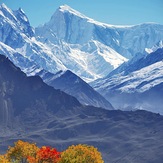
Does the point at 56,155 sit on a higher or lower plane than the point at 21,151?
lower

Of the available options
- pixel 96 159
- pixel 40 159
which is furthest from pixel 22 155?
pixel 96 159

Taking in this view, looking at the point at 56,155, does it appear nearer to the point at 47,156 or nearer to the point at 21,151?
the point at 47,156

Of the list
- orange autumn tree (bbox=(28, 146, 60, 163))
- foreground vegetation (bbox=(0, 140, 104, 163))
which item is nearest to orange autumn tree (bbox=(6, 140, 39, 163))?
foreground vegetation (bbox=(0, 140, 104, 163))

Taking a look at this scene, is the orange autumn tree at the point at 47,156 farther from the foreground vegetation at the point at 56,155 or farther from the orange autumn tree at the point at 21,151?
the orange autumn tree at the point at 21,151

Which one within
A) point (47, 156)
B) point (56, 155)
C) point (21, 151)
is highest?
point (21, 151)

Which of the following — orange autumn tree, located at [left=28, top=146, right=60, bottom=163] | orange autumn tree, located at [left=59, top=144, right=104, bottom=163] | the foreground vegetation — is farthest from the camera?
orange autumn tree, located at [left=28, top=146, right=60, bottom=163]

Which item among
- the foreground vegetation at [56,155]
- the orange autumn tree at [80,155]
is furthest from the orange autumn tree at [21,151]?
the orange autumn tree at [80,155]

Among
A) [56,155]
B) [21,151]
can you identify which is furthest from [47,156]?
[21,151]

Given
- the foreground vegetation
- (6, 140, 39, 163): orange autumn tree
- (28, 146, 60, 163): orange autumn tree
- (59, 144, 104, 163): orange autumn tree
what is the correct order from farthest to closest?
(6, 140, 39, 163): orange autumn tree, (28, 146, 60, 163): orange autumn tree, the foreground vegetation, (59, 144, 104, 163): orange autumn tree

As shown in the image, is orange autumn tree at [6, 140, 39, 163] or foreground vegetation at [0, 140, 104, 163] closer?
foreground vegetation at [0, 140, 104, 163]

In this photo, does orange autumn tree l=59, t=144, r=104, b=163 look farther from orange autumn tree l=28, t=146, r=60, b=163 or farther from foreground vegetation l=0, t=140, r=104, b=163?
orange autumn tree l=28, t=146, r=60, b=163

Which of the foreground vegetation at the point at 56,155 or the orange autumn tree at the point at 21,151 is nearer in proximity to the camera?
the foreground vegetation at the point at 56,155

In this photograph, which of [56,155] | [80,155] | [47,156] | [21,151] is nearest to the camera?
[47,156]

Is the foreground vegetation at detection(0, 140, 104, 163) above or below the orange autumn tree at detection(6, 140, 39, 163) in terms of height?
below
